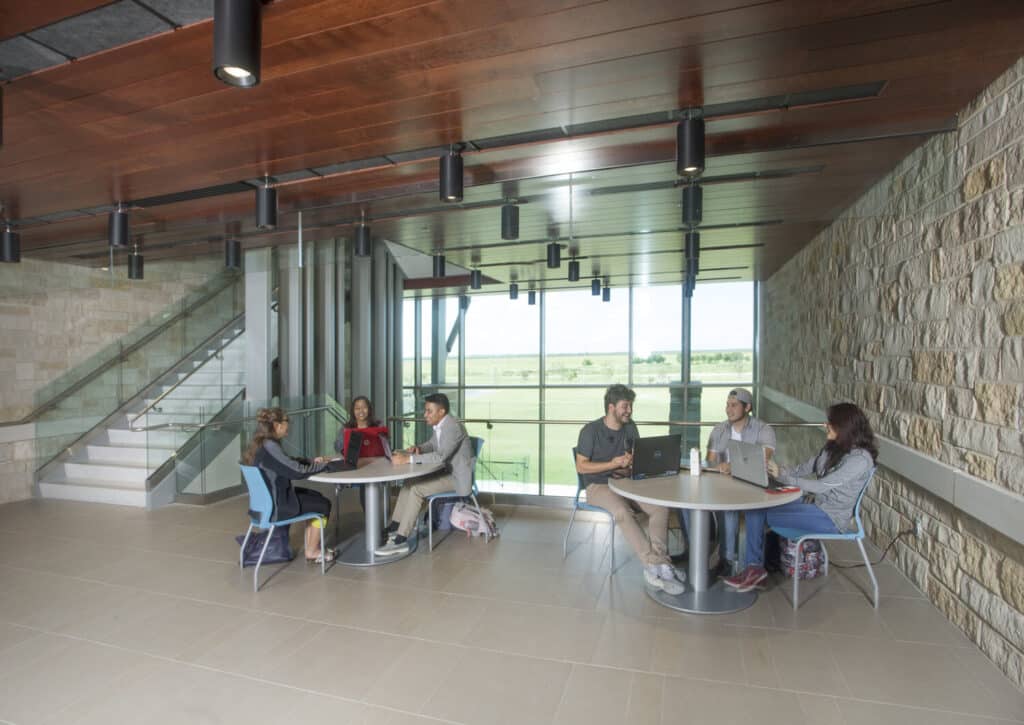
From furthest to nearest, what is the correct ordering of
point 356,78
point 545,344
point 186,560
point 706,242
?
point 545,344
point 706,242
point 186,560
point 356,78

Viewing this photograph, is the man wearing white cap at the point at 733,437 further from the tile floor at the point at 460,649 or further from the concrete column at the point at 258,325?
the concrete column at the point at 258,325

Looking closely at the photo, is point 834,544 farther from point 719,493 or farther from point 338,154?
point 338,154

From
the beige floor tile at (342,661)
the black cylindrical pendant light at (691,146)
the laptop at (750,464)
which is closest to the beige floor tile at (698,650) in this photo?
the laptop at (750,464)

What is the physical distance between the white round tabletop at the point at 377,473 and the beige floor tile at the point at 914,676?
112 inches

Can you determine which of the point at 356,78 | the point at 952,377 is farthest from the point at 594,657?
the point at 356,78

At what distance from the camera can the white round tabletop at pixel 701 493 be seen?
3.18 metres

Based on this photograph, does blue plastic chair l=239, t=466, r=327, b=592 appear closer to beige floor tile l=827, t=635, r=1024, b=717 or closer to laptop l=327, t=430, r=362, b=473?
laptop l=327, t=430, r=362, b=473

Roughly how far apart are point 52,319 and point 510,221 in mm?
6547

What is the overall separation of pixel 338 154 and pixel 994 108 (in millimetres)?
3746

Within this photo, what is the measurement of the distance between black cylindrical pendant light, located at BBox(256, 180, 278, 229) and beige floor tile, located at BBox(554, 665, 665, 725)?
11.3ft

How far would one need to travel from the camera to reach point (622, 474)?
4055 mm

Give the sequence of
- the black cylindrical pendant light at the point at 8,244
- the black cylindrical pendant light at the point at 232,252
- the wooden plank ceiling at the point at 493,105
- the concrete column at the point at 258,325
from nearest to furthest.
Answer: the wooden plank ceiling at the point at 493,105 → the black cylindrical pendant light at the point at 8,244 → the black cylindrical pendant light at the point at 232,252 → the concrete column at the point at 258,325

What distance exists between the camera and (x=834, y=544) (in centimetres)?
451

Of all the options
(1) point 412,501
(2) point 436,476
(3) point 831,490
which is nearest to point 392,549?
(1) point 412,501
